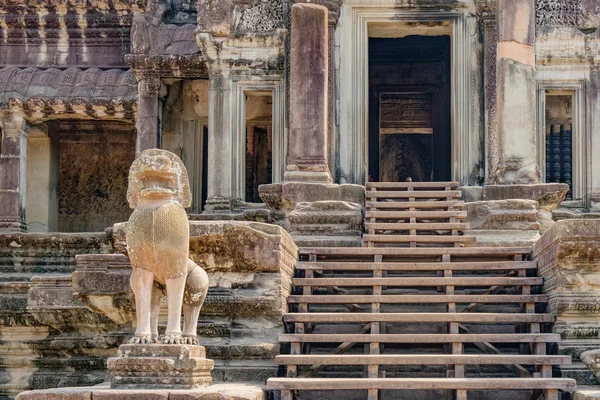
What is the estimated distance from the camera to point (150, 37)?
623 inches

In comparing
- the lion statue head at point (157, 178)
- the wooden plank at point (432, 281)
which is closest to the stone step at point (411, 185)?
the wooden plank at point (432, 281)

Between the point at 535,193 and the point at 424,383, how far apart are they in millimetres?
5073

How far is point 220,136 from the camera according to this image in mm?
14797

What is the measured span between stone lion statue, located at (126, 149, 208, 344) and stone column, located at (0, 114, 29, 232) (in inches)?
354

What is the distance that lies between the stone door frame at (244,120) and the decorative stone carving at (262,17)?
657mm

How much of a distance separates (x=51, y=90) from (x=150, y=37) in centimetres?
180

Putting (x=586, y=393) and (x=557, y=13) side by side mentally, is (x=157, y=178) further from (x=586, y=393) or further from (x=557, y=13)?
(x=557, y=13)

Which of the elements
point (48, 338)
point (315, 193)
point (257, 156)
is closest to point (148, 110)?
point (257, 156)

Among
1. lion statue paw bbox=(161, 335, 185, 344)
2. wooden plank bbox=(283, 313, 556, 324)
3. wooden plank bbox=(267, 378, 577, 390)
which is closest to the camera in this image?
lion statue paw bbox=(161, 335, 185, 344)

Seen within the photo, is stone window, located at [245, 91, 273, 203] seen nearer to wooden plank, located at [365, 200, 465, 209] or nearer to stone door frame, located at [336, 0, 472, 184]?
stone door frame, located at [336, 0, 472, 184]

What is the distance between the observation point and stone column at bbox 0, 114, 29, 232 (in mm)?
16312

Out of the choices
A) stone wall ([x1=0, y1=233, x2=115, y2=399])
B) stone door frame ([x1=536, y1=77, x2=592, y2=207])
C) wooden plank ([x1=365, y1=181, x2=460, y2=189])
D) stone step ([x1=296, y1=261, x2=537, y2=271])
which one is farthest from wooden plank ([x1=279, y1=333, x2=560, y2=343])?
stone door frame ([x1=536, y1=77, x2=592, y2=207])

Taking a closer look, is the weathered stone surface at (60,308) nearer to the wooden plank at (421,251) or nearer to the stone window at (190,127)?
the wooden plank at (421,251)

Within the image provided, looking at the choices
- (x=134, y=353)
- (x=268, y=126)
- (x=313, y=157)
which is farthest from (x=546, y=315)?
(x=268, y=126)
